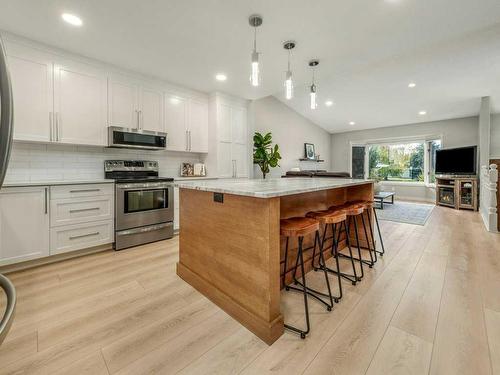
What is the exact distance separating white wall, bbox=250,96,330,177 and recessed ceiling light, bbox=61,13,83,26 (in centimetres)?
389

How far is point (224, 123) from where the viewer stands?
14.6ft

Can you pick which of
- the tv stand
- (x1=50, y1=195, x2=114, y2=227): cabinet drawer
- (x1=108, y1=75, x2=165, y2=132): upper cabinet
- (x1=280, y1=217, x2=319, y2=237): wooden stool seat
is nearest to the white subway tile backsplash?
(x1=108, y1=75, x2=165, y2=132): upper cabinet

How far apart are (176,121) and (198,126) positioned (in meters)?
0.44

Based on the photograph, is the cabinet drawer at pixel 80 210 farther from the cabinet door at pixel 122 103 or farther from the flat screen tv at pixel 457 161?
the flat screen tv at pixel 457 161

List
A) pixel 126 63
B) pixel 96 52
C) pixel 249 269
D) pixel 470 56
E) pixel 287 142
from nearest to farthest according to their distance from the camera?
pixel 249 269 → pixel 96 52 → pixel 126 63 → pixel 470 56 → pixel 287 142

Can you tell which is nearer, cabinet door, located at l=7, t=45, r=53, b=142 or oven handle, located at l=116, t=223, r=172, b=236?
cabinet door, located at l=7, t=45, r=53, b=142

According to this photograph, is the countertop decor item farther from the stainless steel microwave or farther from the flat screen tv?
the flat screen tv

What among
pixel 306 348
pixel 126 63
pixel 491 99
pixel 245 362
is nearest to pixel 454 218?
pixel 491 99

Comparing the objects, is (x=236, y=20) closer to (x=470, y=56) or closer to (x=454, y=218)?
(x=470, y=56)

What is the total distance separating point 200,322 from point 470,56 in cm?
567

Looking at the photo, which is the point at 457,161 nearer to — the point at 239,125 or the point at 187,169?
the point at 239,125

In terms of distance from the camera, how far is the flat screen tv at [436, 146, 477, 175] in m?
5.95

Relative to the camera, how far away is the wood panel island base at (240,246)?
4.97 ft

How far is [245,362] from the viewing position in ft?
4.44
